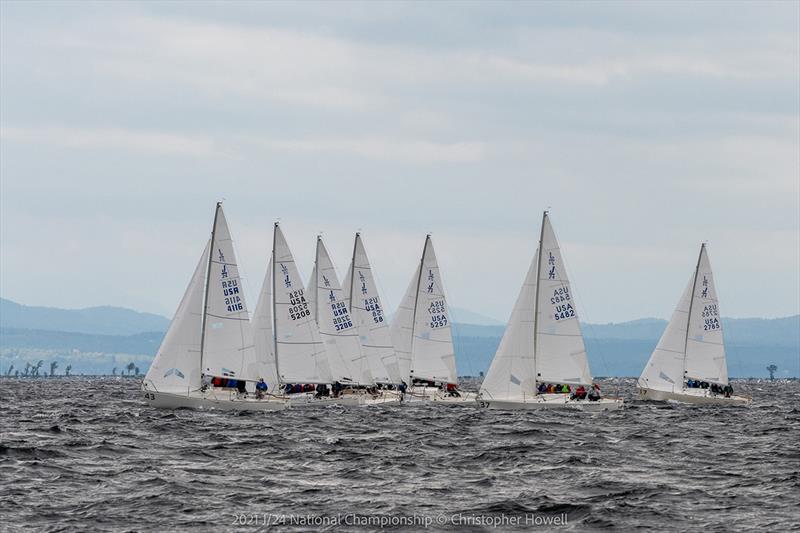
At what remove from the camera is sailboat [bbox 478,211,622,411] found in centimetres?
6519

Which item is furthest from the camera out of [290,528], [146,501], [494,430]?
[494,430]

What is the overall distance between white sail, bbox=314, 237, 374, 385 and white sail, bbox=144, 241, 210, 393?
12.5 m

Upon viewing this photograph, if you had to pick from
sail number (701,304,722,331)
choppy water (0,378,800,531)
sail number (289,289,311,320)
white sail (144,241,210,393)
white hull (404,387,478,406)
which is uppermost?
sail number (701,304,722,331)

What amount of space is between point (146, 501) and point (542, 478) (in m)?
11.5

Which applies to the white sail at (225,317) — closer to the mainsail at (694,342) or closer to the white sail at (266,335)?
the white sail at (266,335)

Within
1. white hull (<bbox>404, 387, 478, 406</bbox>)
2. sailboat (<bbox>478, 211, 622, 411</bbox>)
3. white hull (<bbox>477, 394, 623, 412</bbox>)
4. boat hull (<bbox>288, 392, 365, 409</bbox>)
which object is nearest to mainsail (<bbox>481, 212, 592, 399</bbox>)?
sailboat (<bbox>478, 211, 622, 411</bbox>)

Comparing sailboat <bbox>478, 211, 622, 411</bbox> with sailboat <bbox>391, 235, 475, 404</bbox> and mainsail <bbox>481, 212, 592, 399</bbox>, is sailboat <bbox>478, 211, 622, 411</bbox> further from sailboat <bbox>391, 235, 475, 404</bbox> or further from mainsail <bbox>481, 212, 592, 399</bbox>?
sailboat <bbox>391, 235, 475, 404</bbox>

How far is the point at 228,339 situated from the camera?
63.5m

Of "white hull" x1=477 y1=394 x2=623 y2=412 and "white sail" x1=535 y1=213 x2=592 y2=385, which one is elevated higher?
"white sail" x1=535 y1=213 x2=592 y2=385

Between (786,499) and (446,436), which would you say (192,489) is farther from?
(446,436)

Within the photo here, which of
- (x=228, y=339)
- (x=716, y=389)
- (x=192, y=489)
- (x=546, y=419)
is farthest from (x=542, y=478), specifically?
(x=716, y=389)

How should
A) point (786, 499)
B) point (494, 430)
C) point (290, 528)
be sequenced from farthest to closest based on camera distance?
1. point (494, 430)
2. point (786, 499)
3. point (290, 528)

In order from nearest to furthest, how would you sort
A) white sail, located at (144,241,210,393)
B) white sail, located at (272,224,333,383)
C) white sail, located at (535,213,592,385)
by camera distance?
white sail, located at (144,241,210,393) < white sail, located at (535,213,592,385) < white sail, located at (272,224,333,383)

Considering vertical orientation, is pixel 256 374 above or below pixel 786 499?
above
